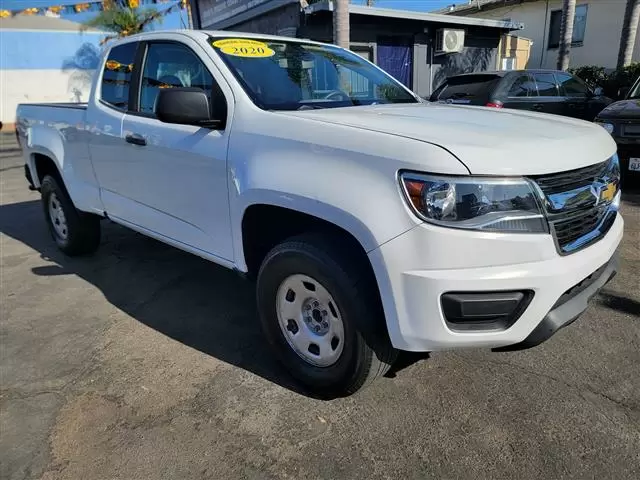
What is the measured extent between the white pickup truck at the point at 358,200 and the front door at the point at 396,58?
418 inches

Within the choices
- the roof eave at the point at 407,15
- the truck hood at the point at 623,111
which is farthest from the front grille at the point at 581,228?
the roof eave at the point at 407,15

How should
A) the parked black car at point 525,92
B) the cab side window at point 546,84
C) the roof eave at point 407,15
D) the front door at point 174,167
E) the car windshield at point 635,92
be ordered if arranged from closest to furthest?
the front door at point 174,167 → the car windshield at point 635,92 → the parked black car at point 525,92 → the cab side window at point 546,84 → the roof eave at point 407,15

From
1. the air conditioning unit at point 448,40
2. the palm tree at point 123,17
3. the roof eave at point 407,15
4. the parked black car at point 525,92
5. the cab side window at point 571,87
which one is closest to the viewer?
the parked black car at point 525,92

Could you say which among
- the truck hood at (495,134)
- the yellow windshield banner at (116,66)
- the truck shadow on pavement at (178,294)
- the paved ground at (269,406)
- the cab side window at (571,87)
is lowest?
the truck shadow on pavement at (178,294)

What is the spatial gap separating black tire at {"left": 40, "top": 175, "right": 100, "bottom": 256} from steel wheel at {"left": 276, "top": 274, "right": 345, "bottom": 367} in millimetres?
2956

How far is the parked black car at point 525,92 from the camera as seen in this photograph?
8328 millimetres

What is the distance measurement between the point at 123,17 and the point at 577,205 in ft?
88.2

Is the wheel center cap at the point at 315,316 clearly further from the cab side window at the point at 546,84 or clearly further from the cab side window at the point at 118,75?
the cab side window at the point at 546,84

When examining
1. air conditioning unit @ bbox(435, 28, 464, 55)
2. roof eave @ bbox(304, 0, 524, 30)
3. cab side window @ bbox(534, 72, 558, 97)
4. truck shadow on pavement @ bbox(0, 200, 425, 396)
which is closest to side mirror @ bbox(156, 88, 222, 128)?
truck shadow on pavement @ bbox(0, 200, 425, 396)

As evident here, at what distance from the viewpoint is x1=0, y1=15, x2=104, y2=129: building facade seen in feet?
83.5

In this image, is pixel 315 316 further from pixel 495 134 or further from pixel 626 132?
pixel 626 132

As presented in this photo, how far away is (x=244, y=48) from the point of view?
10.6 feet

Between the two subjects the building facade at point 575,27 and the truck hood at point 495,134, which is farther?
the building facade at point 575,27

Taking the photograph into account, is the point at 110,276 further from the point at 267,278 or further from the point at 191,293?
the point at 267,278
